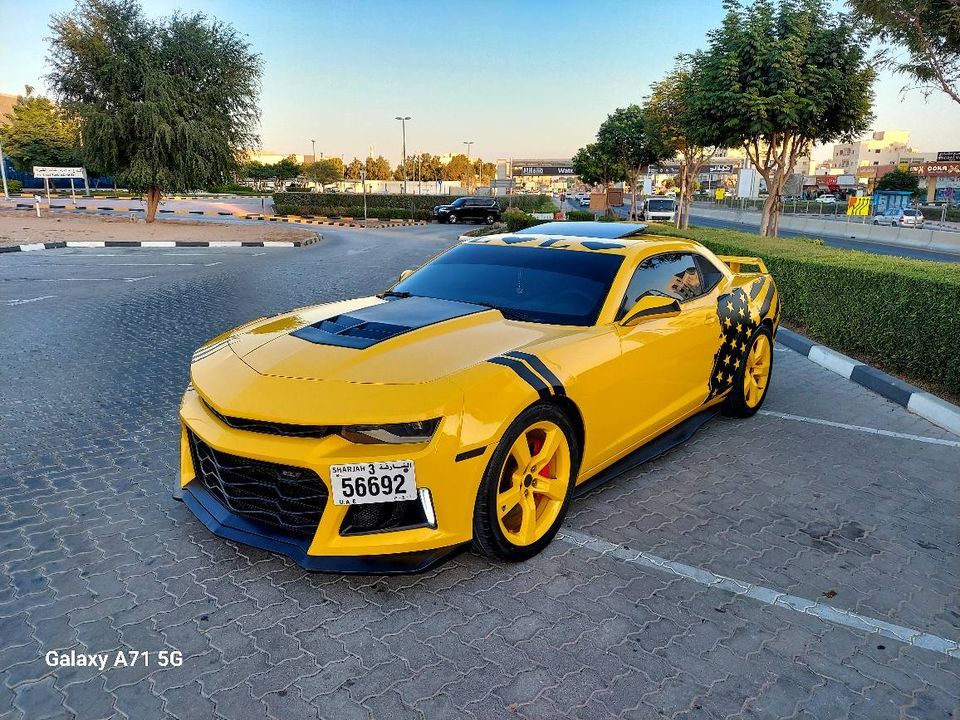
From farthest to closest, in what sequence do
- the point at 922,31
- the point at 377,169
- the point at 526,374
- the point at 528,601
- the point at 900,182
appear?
the point at 377,169 → the point at 900,182 → the point at 922,31 → the point at 526,374 → the point at 528,601

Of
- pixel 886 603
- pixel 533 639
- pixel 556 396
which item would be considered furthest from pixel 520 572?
pixel 886 603

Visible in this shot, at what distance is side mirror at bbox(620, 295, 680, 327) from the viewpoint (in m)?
3.97

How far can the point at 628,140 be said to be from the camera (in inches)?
1718

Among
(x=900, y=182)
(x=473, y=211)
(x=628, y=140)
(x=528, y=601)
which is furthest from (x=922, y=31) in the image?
(x=900, y=182)

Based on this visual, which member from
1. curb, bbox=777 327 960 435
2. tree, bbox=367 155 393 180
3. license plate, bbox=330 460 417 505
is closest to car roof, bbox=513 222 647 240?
license plate, bbox=330 460 417 505

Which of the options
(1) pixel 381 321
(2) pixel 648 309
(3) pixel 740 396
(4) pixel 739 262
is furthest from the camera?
(4) pixel 739 262

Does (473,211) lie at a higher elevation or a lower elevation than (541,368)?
higher

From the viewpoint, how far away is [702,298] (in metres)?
4.91

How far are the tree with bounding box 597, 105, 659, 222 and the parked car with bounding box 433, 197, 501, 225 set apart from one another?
9.56m

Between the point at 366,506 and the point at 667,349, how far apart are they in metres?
2.29

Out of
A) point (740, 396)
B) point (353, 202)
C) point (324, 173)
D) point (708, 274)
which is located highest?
point (324, 173)

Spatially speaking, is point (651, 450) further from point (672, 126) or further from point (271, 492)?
point (672, 126)

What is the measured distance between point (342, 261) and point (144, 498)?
→ 47.4 ft

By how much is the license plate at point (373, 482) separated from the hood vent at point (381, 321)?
77 centimetres
